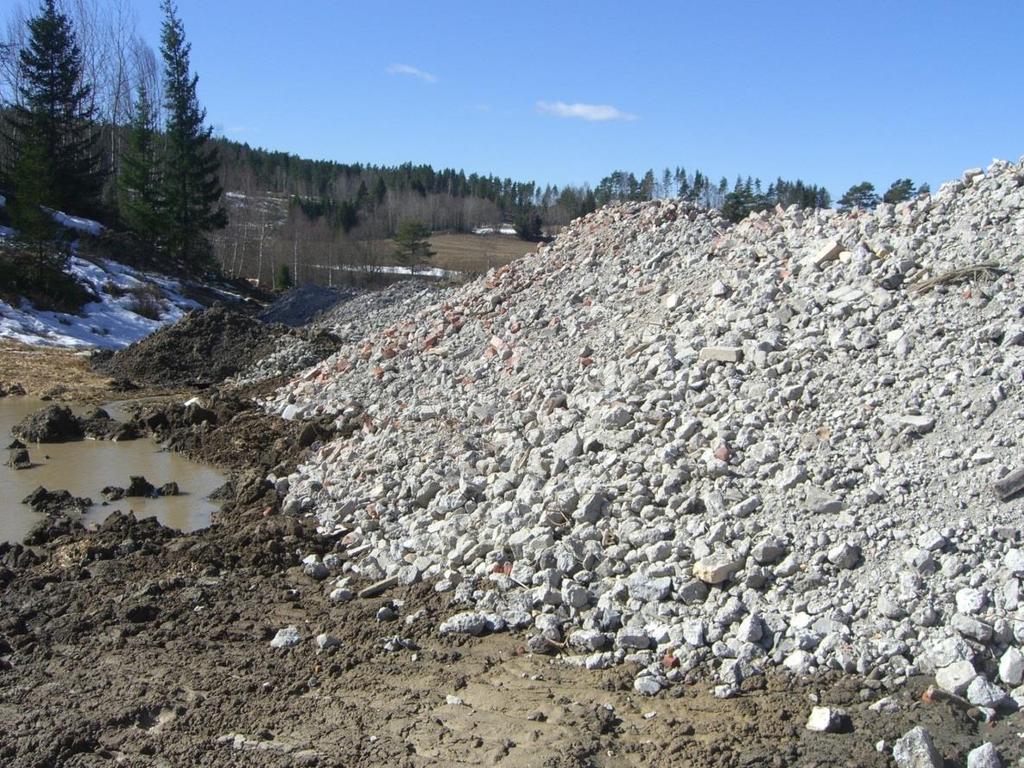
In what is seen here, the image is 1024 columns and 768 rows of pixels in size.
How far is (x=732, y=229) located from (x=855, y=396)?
5.39 meters

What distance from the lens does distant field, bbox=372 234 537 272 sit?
53109 millimetres

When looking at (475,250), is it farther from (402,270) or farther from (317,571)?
(317,571)

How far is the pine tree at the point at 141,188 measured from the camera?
36156mm

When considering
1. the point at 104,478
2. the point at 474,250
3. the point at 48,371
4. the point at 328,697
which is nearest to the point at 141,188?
the point at 48,371

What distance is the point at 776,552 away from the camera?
19.2 ft

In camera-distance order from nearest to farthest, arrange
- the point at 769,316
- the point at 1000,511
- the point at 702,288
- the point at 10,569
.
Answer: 1. the point at 1000,511
2. the point at 10,569
3. the point at 769,316
4. the point at 702,288

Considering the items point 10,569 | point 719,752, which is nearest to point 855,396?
point 719,752

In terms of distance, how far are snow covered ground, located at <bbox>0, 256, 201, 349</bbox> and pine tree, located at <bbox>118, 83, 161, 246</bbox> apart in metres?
5.67

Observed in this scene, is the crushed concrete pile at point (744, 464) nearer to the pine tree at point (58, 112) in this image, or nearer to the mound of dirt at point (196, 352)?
the mound of dirt at point (196, 352)

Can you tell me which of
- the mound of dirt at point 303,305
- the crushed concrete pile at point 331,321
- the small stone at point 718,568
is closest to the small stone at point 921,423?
the small stone at point 718,568

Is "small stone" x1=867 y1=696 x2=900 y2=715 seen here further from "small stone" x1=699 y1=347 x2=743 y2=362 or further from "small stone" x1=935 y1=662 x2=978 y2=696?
"small stone" x1=699 y1=347 x2=743 y2=362

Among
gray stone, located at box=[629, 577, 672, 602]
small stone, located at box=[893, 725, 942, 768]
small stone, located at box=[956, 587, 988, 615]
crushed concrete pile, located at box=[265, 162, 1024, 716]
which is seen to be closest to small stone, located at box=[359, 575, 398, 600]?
crushed concrete pile, located at box=[265, 162, 1024, 716]

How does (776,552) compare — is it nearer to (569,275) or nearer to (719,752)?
(719,752)

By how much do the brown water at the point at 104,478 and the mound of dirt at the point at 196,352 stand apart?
450 centimetres
